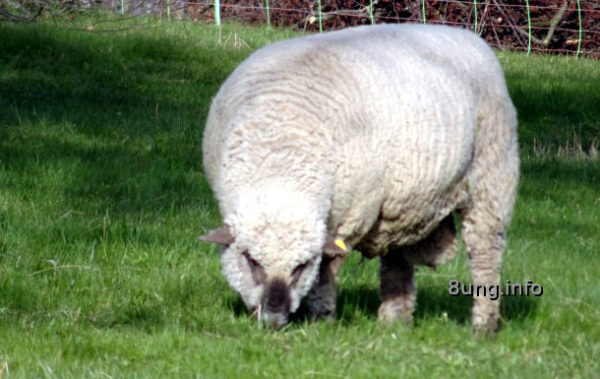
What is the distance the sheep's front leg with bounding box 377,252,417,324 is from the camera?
223 inches

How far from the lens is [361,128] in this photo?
4.71 meters

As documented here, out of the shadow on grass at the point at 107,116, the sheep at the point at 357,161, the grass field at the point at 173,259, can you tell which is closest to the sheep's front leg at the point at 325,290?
the sheep at the point at 357,161

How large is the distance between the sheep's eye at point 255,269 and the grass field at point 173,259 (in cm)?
31

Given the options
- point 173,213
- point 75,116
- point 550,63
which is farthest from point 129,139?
point 550,63

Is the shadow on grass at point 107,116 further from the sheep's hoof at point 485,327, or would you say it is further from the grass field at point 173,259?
the sheep's hoof at point 485,327

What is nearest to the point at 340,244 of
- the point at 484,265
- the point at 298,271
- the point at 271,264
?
the point at 298,271

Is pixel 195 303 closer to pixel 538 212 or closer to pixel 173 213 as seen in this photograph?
pixel 173 213

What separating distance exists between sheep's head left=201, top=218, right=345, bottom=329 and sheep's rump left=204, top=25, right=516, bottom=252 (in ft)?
0.56

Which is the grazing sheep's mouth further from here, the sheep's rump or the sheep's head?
the sheep's rump

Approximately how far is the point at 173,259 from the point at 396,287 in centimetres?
146

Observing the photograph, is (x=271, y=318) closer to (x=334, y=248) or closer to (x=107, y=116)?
(x=334, y=248)

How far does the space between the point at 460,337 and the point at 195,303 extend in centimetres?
139

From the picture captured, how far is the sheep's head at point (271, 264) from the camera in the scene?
4.45m

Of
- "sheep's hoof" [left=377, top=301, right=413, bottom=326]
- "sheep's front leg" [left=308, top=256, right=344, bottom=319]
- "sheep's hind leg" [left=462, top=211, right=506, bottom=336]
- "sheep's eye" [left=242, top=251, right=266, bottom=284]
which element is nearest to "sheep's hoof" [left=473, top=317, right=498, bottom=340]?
"sheep's hind leg" [left=462, top=211, right=506, bottom=336]
